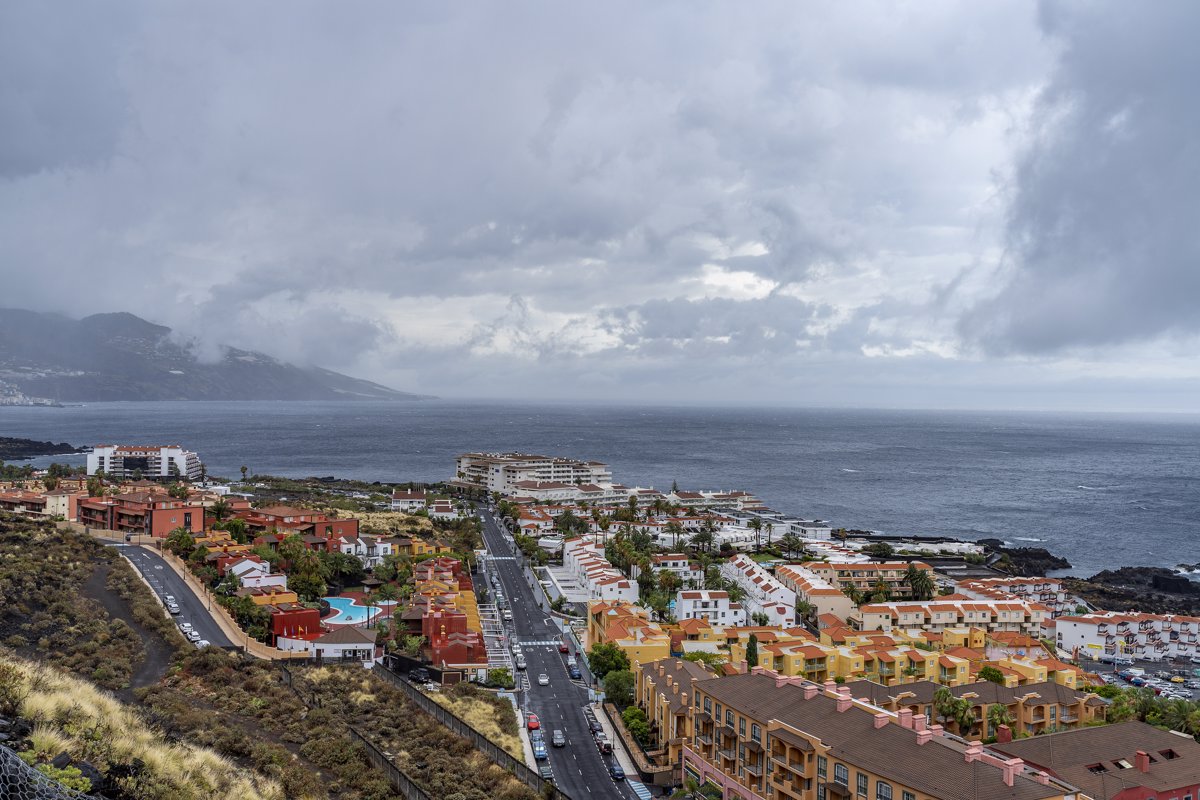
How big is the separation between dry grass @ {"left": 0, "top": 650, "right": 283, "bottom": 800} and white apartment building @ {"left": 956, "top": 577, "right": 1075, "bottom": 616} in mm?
50181

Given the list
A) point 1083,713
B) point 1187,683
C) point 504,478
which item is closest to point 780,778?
point 1083,713

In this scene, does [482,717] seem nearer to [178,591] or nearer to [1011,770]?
[1011,770]

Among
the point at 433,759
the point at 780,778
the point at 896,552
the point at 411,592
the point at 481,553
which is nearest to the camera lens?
the point at 433,759

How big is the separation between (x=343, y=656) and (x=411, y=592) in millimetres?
12913

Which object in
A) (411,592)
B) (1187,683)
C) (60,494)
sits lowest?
(1187,683)

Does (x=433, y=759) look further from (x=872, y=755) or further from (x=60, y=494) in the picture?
(x=60, y=494)

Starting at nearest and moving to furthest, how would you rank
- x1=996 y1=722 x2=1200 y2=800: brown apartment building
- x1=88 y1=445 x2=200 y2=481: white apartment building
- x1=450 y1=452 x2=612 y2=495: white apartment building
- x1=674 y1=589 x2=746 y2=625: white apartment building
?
x1=996 y1=722 x2=1200 y2=800: brown apartment building < x1=674 y1=589 x2=746 y2=625: white apartment building < x1=88 y1=445 x2=200 y2=481: white apartment building < x1=450 y1=452 x2=612 y2=495: white apartment building

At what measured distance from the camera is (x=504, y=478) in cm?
10619

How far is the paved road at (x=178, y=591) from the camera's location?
34062 mm

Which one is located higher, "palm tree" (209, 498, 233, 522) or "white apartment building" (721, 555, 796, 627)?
"palm tree" (209, 498, 233, 522)

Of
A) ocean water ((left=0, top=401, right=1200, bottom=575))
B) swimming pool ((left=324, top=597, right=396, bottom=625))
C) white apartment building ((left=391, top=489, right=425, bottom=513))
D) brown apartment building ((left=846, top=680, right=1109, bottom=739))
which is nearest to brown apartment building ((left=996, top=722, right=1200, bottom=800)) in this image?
brown apartment building ((left=846, top=680, right=1109, bottom=739))

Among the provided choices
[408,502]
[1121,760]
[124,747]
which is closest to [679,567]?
[408,502]

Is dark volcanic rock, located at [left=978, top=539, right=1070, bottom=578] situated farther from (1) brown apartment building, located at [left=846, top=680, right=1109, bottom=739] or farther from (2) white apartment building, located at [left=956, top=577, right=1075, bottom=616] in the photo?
(1) brown apartment building, located at [left=846, top=680, right=1109, bottom=739]

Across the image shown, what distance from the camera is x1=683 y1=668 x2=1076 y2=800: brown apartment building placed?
68.5 ft
